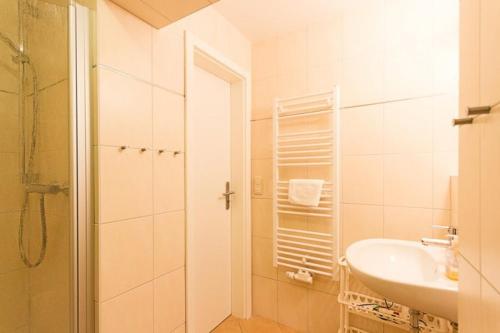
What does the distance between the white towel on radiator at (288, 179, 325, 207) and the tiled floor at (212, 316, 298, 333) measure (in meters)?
1.03

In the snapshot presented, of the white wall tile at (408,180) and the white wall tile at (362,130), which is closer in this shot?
the white wall tile at (408,180)

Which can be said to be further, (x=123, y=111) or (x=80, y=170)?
(x=123, y=111)

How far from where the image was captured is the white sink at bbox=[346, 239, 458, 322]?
2.96ft

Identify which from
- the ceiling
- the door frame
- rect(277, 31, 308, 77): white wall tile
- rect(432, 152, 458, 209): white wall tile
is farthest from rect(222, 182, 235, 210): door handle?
rect(432, 152, 458, 209): white wall tile

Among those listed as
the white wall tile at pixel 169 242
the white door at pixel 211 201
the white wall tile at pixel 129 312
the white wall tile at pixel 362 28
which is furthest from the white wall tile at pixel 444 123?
the white wall tile at pixel 129 312

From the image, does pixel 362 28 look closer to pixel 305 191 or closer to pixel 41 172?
pixel 305 191

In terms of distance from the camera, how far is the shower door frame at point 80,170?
96 cm

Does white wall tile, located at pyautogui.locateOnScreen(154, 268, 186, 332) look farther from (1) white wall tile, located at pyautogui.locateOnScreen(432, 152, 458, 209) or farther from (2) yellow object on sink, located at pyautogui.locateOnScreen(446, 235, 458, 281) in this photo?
(1) white wall tile, located at pyautogui.locateOnScreen(432, 152, 458, 209)

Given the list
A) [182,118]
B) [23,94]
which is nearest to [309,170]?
[182,118]

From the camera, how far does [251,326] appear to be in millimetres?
1910

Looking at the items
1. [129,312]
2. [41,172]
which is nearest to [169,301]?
[129,312]

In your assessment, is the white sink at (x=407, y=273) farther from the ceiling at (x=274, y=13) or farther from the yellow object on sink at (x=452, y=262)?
the ceiling at (x=274, y=13)

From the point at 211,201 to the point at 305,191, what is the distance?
730 millimetres

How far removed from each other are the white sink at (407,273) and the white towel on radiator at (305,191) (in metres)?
0.40
